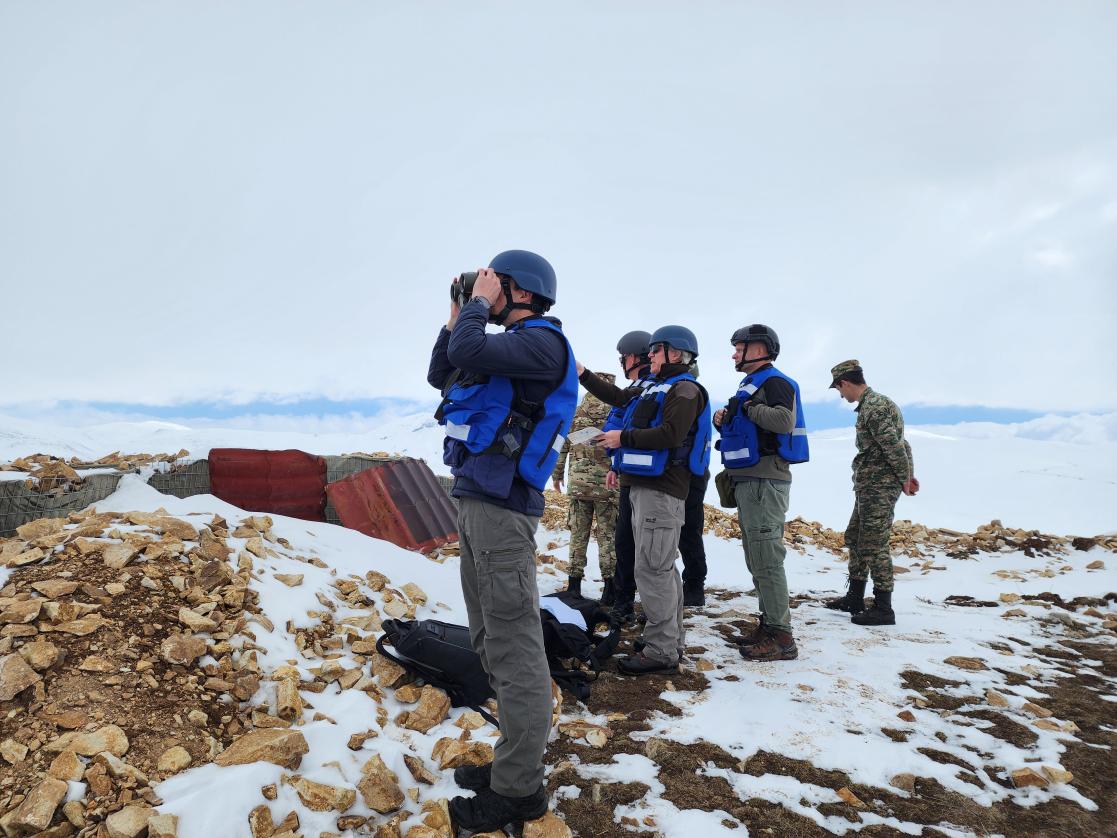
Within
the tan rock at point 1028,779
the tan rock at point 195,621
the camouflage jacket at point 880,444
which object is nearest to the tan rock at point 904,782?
the tan rock at point 1028,779

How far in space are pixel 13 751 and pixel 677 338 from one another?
4.40 m

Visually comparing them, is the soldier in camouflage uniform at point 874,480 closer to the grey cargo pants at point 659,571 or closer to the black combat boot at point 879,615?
the black combat boot at point 879,615

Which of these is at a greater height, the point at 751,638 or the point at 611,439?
the point at 611,439

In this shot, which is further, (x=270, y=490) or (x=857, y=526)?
(x=270, y=490)

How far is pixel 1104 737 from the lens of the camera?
3.21m

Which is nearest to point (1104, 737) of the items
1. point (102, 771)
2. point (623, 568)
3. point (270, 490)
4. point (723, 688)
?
point (723, 688)

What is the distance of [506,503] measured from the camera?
244 centimetres

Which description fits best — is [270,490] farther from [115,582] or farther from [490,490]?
[490,490]

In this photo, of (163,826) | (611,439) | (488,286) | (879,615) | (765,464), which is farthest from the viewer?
(879,615)

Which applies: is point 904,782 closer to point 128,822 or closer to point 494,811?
point 494,811

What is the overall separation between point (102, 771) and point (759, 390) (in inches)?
177

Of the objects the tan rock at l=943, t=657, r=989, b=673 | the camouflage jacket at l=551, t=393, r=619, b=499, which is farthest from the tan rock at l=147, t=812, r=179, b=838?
the tan rock at l=943, t=657, r=989, b=673

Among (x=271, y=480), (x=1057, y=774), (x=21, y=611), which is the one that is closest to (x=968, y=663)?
(x=1057, y=774)

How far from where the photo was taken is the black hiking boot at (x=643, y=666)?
4055 millimetres
